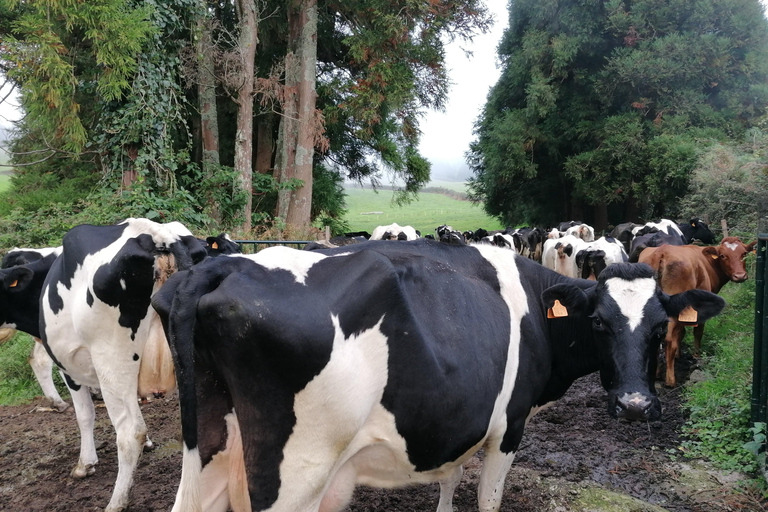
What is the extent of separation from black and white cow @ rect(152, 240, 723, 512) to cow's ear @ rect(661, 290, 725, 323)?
66 cm

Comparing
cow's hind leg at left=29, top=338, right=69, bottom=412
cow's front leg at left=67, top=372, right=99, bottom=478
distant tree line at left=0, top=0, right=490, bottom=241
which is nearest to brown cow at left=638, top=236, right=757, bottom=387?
cow's front leg at left=67, top=372, right=99, bottom=478

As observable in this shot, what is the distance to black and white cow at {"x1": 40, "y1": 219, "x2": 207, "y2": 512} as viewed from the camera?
13.2 feet

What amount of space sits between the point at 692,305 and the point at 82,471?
5.14 m

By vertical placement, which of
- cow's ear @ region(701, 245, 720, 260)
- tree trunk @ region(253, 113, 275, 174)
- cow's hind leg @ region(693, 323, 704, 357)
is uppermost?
tree trunk @ region(253, 113, 275, 174)

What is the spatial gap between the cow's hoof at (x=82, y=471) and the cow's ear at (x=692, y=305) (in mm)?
4896

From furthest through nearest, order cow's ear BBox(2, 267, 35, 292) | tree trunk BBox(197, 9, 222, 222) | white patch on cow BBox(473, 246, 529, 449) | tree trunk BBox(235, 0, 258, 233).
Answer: tree trunk BBox(235, 0, 258, 233) < tree trunk BBox(197, 9, 222, 222) < cow's ear BBox(2, 267, 35, 292) < white patch on cow BBox(473, 246, 529, 449)

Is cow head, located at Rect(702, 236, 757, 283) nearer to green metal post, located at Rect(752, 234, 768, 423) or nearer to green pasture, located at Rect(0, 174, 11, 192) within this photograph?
green metal post, located at Rect(752, 234, 768, 423)

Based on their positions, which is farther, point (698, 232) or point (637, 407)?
point (698, 232)

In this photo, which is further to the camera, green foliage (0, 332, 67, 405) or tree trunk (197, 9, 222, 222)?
tree trunk (197, 9, 222, 222)

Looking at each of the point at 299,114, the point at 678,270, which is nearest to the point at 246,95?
the point at 299,114

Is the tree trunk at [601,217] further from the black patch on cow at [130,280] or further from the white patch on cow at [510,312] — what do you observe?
the black patch on cow at [130,280]

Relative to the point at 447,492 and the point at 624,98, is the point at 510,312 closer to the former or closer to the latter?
the point at 447,492

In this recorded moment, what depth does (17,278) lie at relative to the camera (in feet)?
17.5

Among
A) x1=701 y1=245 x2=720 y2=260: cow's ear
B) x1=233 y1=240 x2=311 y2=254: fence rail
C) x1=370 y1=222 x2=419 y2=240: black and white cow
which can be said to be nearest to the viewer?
x1=233 y1=240 x2=311 y2=254: fence rail
